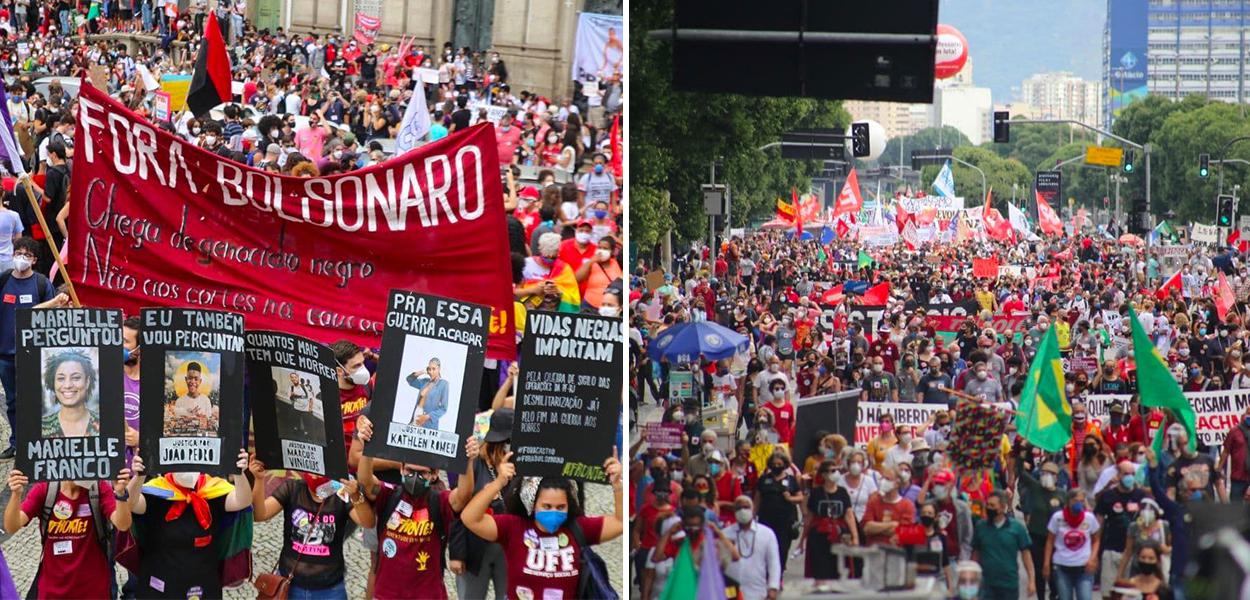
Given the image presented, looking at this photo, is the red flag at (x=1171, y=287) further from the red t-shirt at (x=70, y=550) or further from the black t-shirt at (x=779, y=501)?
the red t-shirt at (x=70, y=550)

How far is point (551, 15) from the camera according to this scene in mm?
41625

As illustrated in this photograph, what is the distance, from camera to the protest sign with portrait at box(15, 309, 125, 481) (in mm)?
7742

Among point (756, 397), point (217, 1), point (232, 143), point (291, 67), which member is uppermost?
point (217, 1)

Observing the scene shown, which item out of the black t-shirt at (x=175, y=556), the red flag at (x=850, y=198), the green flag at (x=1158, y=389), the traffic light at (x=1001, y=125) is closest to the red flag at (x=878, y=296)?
the traffic light at (x=1001, y=125)

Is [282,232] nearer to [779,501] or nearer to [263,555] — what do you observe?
[263,555]

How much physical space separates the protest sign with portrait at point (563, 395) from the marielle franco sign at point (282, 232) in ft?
3.08

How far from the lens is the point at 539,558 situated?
7.90m

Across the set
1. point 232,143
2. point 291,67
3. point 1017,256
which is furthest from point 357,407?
point 1017,256

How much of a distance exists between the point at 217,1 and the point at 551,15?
350 inches

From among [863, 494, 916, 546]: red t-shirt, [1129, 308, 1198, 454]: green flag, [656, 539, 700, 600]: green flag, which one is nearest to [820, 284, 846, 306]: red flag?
[1129, 308, 1198, 454]: green flag

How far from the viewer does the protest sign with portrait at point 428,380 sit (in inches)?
309

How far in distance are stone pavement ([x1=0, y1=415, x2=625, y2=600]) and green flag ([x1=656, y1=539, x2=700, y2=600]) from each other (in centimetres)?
88

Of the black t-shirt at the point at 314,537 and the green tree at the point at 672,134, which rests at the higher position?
the green tree at the point at 672,134

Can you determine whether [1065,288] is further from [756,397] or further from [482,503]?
[482,503]
